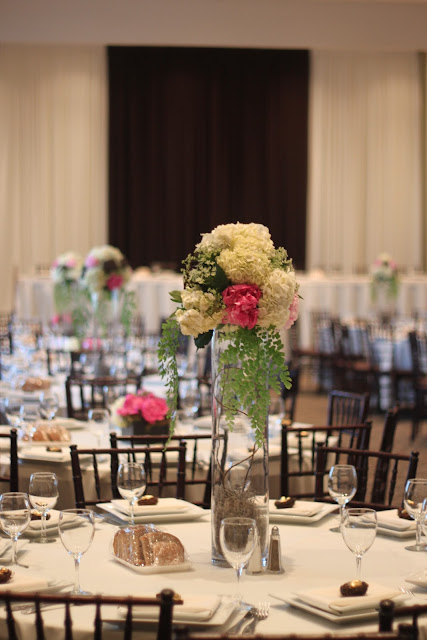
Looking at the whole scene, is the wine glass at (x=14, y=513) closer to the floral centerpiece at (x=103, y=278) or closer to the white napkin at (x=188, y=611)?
the white napkin at (x=188, y=611)

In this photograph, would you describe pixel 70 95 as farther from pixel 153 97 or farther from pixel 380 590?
pixel 380 590

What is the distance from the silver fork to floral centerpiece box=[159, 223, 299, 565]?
0.96ft

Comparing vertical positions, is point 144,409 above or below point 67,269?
below

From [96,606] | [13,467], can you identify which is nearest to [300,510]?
[13,467]

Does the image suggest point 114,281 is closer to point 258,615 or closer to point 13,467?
point 13,467

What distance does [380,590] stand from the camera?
2.36 metres

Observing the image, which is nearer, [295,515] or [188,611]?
[188,611]

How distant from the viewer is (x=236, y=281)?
2.61 metres

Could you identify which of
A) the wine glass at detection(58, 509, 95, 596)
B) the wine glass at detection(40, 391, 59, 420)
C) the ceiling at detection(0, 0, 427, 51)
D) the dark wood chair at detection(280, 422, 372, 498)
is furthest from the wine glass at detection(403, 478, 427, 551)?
the ceiling at detection(0, 0, 427, 51)

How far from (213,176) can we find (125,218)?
6.20 feet

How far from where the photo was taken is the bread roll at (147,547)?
8.52 ft

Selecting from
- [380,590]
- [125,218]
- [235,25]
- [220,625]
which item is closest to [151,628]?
[220,625]

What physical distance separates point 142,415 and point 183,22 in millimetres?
10545

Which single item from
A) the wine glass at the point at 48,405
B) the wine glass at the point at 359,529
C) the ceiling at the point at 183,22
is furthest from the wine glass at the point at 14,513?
the ceiling at the point at 183,22
